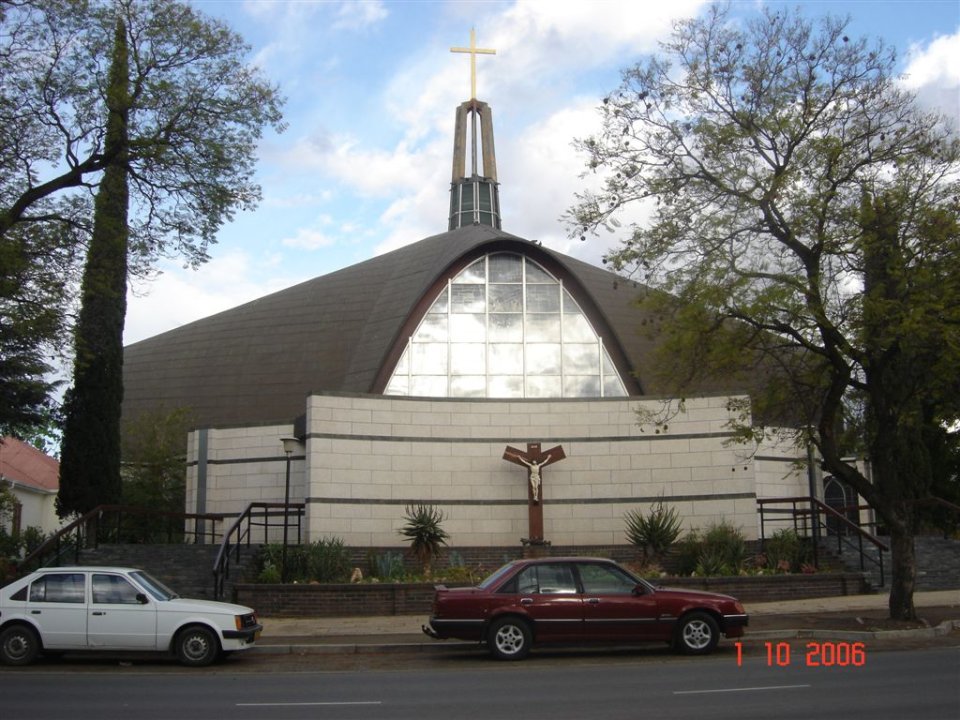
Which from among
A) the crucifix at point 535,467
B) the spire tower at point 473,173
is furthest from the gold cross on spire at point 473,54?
the crucifix at point 535,467

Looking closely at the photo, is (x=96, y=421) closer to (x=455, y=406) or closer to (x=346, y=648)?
(x=455, y=406)

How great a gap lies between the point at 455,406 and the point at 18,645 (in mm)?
13898

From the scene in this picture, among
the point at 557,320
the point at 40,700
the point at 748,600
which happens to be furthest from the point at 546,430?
the point at 40,700

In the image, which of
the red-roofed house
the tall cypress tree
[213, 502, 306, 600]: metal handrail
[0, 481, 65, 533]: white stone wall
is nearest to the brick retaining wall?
[213, 502, 306, 600]: metal handrail

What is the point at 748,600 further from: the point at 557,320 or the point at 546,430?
the point at 557,320

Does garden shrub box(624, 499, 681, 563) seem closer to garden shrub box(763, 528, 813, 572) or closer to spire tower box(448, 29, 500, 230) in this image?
garden shrub box(763, 528, 813, 572)

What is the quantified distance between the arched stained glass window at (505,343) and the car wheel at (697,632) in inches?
576

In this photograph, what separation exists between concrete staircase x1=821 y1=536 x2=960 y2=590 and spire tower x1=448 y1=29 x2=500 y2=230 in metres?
22.7

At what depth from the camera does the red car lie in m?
14.2

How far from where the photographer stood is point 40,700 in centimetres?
1107

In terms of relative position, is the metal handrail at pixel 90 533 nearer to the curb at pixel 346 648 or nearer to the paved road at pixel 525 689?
the paved road at pixel 525 689

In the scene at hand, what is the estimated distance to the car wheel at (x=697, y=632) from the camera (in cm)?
1448

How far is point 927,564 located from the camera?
24.6m

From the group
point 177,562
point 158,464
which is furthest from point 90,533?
point 158,464
